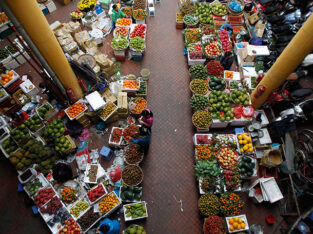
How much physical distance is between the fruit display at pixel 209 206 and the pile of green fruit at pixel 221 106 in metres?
2.50

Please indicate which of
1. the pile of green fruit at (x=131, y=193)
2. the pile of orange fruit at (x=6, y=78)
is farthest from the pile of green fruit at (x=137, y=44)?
the pile of green fruit at (x=131, y=193)

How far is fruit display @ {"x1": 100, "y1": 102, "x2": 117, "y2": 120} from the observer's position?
7.14 metres

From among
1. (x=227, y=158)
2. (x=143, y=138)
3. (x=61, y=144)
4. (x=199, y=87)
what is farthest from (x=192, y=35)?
(x=61, y=144)

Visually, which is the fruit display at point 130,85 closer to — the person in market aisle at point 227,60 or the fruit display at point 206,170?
the person in market aisle at point 227,60

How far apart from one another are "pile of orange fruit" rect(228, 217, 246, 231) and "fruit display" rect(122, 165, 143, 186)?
105 inches

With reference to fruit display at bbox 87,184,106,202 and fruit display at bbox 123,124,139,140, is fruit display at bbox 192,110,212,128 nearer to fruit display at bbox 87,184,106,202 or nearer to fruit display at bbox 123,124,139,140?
fruit display at bbox 123,124,139,140

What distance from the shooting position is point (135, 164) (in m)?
6.40

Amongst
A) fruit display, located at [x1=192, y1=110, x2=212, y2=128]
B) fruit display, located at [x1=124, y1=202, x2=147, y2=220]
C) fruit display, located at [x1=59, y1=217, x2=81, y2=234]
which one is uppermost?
fruit display, located at [x1=192, y1=110, x2=212, y2=128]

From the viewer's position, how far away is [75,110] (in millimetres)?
7020

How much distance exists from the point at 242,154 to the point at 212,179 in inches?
51.1

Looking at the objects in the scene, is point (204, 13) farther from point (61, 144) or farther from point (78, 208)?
point (78, 208)

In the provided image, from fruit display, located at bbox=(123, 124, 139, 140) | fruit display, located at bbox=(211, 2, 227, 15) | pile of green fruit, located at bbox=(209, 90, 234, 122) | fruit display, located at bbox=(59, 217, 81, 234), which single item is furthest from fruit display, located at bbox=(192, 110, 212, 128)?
fruit display, located at bbox=(211, 2, 227, 15)

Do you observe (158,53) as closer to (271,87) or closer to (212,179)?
(271,87)

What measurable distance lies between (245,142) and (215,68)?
2.93 metres
